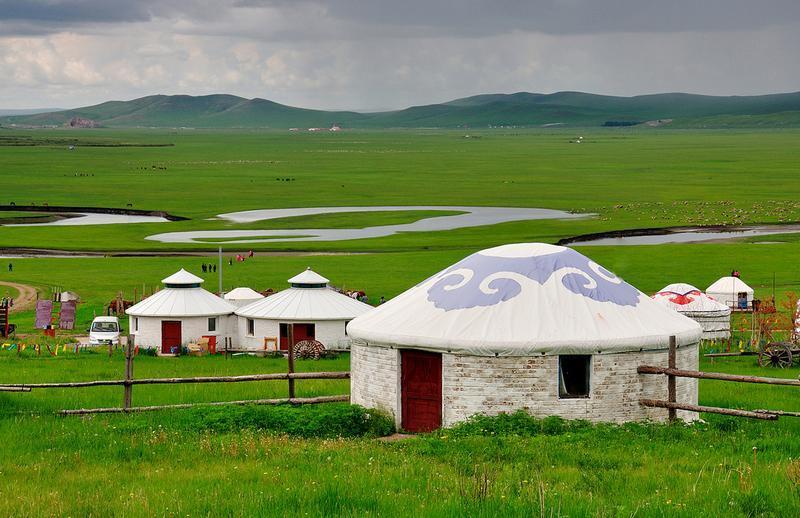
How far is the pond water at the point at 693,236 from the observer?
89188mm

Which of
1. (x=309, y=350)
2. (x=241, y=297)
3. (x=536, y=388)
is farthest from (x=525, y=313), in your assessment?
(x=241, y=297)

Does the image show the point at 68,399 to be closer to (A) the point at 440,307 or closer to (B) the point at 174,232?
(A) the point at 440,307

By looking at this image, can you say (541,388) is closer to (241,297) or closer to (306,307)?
(306,307)

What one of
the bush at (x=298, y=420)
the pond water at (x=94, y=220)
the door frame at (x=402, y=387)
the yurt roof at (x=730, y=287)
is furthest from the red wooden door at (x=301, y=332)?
the pond water at (x=94, y=220)

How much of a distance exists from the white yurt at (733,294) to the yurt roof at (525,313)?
32808mm

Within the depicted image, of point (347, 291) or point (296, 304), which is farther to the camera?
point (347, 291)

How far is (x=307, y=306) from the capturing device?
50.0 metres

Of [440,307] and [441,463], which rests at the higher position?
[440,307]

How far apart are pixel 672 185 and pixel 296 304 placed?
104 m

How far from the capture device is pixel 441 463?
20125mm

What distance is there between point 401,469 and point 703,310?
3410cm

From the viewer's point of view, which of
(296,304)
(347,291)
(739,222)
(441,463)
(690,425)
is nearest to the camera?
(441,463)

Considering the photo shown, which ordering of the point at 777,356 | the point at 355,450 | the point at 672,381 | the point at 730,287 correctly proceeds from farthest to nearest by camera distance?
the point at 730,287 → the point at 777,356 → the point at 672,381 → the point at 355,450

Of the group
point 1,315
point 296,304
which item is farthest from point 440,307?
point 1,315
